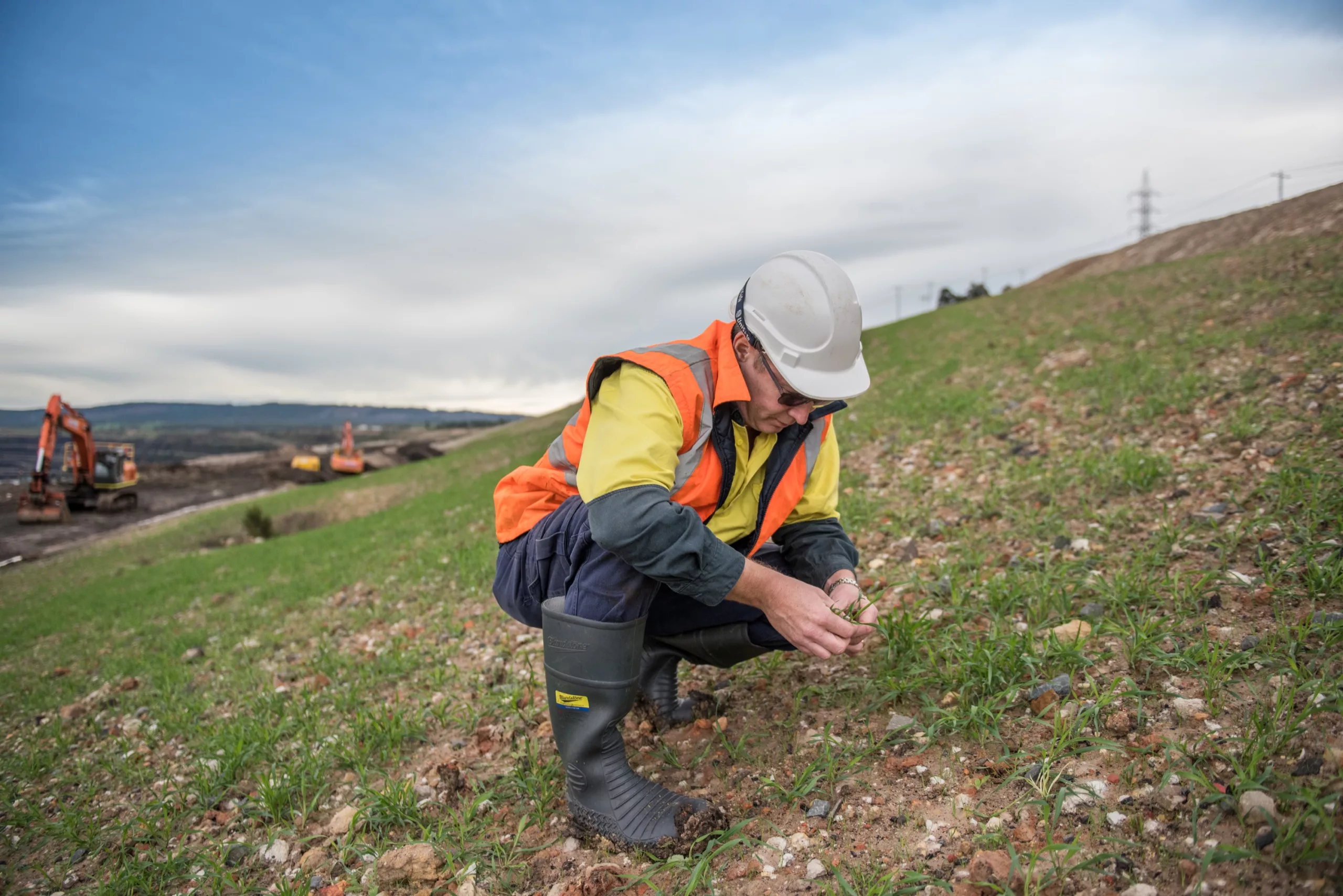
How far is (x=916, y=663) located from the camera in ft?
9.82

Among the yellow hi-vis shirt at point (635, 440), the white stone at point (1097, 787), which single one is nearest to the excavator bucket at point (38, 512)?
the yellow hi-vis shirt at point (635, 440)

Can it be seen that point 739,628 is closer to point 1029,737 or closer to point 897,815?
point 897,815

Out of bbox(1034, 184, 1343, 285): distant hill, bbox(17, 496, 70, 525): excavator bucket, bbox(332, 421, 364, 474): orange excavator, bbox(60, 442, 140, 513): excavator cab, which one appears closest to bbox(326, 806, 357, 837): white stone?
bbox(1034, 184, 1343, 285): distant hill

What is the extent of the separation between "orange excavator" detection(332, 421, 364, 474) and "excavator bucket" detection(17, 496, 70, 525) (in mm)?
10906

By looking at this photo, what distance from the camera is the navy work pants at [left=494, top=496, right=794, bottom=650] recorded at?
2354 mm

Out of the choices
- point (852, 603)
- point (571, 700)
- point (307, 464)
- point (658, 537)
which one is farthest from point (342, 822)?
point (307, 464)

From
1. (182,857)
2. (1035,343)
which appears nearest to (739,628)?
(182,857)

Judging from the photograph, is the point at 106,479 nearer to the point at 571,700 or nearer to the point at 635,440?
the point at 571,700

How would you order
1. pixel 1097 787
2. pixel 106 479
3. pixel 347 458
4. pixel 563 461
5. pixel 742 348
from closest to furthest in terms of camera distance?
1. pixel 1097 787
2. pixel 742 348
3. pixel 563 461
4. pixel 106 479
5. pixel 347 458

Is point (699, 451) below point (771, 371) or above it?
below

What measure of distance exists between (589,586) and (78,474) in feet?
108

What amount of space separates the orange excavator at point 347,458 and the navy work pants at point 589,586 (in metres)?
34.9

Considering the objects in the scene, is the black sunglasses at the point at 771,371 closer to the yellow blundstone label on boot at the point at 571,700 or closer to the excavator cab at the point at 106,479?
the yellow blundstone label on boot at the point at 571,700

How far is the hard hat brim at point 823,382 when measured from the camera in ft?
7.90
